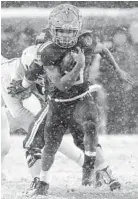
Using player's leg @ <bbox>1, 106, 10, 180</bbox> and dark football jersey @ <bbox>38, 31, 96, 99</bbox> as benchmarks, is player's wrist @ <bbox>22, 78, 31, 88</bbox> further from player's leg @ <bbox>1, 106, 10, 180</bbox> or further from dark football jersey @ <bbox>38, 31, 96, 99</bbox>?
player's leg @ <bbox>1, 106, 10, 180</bbox>

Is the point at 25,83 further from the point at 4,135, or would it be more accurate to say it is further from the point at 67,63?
the point at 4,135

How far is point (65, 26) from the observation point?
355cm

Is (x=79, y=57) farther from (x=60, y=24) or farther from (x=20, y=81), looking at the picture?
(x=20, y=81)

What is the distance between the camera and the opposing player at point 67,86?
11.5 ft

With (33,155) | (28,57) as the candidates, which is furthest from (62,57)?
(33,155)

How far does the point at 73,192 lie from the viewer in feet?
12.4

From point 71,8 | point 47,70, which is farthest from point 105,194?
point 71,8

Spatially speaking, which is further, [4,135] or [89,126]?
[4,135]

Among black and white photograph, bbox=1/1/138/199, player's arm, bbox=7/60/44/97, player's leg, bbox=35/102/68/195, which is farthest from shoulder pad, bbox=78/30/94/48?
player's leg, bbox=35/102/68/195

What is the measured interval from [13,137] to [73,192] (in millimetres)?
2560

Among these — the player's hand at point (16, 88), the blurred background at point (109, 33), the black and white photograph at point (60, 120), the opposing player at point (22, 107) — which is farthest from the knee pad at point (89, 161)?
the blurred background at point (109, 33)

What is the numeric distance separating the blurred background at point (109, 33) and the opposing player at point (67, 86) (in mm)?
2315

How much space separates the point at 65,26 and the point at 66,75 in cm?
27

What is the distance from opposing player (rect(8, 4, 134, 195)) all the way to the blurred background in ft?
7.60
